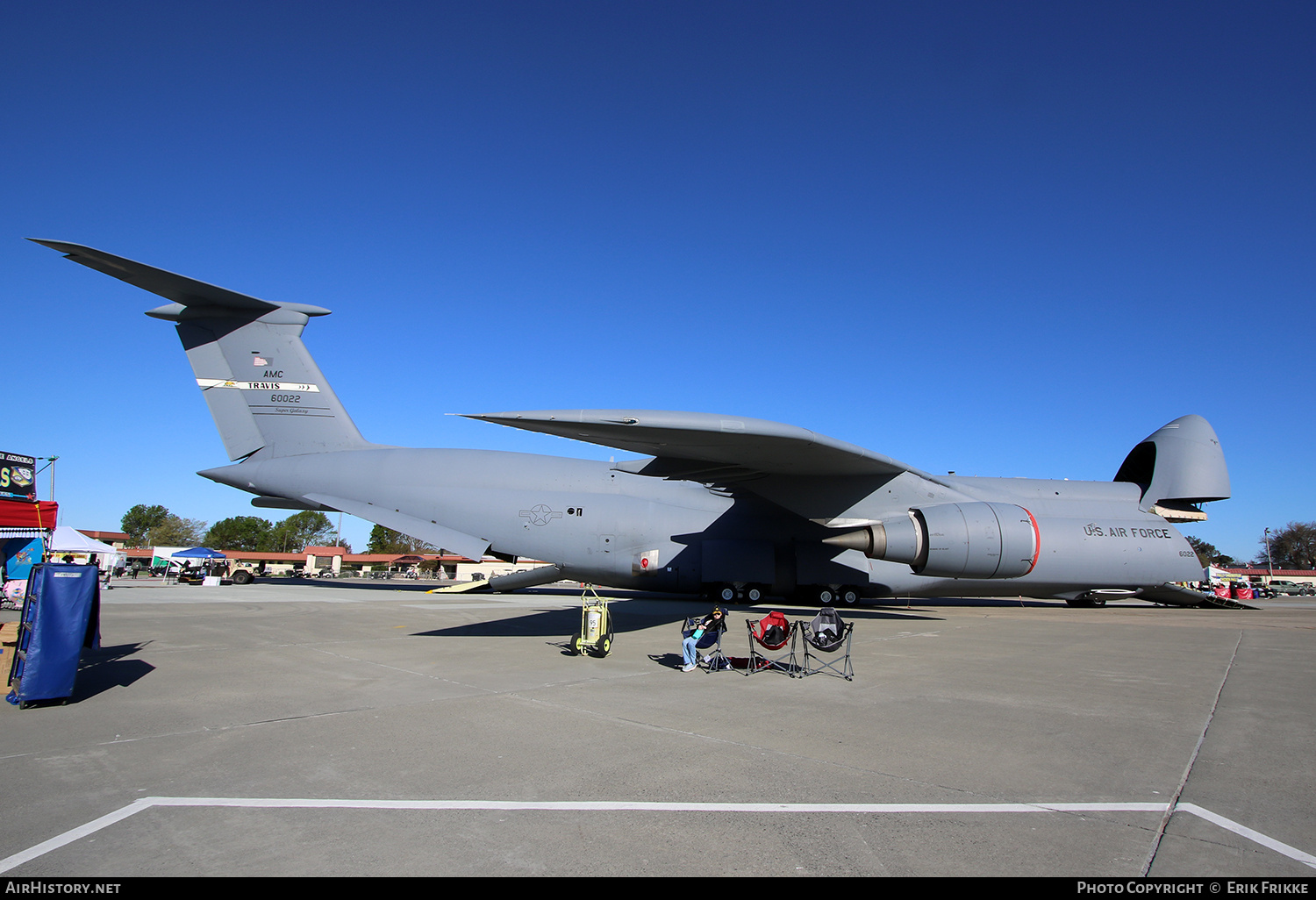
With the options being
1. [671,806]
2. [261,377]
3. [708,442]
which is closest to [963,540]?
[708,442]

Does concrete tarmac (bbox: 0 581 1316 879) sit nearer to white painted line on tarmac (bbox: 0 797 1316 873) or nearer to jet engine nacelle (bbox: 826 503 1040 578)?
white painted line on tarmac (bbox: 0 797 1316 873)

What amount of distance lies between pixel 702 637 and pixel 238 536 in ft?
349

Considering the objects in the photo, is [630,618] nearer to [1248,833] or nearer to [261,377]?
[261,377]

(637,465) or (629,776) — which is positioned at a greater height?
(637,465)

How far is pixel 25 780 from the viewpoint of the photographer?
12.1ft

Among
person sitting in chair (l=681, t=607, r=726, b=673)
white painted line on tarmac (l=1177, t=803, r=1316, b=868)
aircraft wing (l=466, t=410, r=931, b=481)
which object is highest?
aircraft wing (l=466, t=410, r=931, b=481)

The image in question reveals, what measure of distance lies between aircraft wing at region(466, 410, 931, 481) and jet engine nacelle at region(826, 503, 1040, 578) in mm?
1180

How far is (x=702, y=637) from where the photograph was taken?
25.1 feet

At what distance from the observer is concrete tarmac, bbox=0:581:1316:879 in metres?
2.77

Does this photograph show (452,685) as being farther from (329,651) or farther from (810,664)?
(810,664)

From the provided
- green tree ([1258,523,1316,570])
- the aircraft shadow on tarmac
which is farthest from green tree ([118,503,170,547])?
green tree ([1258,523,1316,570])

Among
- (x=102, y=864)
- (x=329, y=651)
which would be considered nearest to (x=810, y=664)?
(x=329, y=651)

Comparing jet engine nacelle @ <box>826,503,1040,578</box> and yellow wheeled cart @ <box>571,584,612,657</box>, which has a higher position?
jet engine nacelle @ <box>826,503,1040,578</box>

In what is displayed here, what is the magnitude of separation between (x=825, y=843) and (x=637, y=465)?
1319cm
